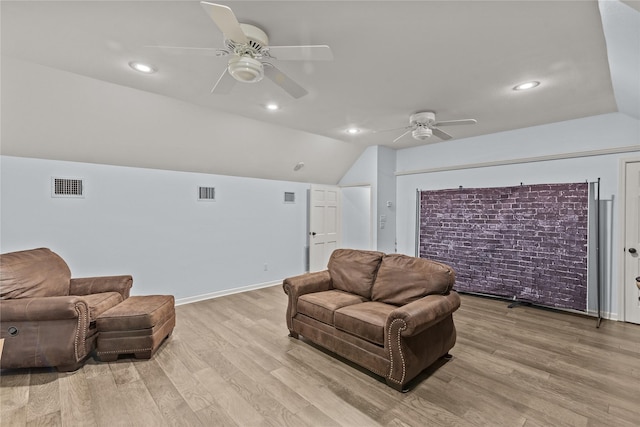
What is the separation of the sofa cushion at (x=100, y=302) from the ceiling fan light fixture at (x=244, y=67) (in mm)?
2443

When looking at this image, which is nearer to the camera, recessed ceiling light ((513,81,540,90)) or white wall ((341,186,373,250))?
recessed ceiling light ((513,81,540,90))

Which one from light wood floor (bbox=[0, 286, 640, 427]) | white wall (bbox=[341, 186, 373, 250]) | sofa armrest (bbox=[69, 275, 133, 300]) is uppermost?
white wall (bbox=[341, 186, 373, 250])

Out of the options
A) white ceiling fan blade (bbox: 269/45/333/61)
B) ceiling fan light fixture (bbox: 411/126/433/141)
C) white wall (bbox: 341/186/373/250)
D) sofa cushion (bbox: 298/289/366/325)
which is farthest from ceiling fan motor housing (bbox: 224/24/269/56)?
white wall (bbox: 341/186/373/250)

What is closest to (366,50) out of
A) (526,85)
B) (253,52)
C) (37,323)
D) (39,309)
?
(253,52)

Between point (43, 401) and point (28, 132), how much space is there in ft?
8.84

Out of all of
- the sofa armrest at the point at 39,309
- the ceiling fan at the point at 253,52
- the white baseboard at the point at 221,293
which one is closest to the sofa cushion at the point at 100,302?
the sofa armrest at the point at 39,309

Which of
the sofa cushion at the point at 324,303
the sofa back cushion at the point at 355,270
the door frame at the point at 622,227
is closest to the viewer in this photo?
the sofa cushion at the point at 324,303

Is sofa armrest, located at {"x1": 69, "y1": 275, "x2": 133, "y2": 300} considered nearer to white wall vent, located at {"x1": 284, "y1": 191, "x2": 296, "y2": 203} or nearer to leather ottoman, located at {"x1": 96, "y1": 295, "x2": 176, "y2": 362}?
leather ottoman, located at {"x1": 96, "y1": 295, "x2": 176, "y2": 362}

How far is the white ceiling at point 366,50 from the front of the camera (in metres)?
1.84

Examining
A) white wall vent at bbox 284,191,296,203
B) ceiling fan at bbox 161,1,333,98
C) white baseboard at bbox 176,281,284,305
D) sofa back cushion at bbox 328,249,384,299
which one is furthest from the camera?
white wall vent at bbox 284,191,296,203

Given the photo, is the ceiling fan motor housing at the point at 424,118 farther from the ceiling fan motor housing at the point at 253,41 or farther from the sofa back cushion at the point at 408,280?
the ceiling fan motor housing at the point at 253,41

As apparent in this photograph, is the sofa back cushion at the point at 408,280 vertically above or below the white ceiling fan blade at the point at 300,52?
below

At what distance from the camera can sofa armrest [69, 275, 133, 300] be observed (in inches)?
122

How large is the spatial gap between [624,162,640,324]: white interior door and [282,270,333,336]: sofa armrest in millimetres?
3759
